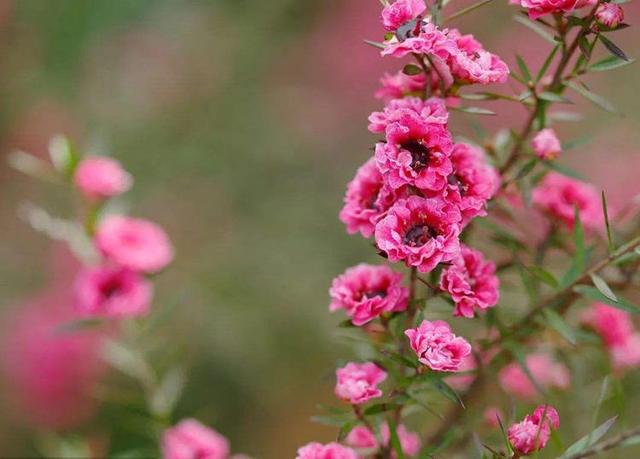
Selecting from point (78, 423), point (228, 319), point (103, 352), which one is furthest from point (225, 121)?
point (103, 352)

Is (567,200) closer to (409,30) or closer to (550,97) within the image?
(550,97)

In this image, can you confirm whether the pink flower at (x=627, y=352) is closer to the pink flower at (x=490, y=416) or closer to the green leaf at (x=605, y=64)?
the pink flower at (x=490, y=416)

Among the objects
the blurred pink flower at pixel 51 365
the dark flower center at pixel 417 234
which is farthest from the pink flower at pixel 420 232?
the blurred pink flower at pixel 51 365

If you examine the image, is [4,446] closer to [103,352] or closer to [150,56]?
[103,352]

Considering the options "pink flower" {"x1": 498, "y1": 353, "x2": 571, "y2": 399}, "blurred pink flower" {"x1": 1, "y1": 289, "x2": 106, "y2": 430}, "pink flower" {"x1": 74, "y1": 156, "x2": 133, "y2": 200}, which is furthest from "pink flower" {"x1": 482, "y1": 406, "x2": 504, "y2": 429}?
"blurred pink flower" {"x1": 1, "y1": 289, "x2": 106, "y2": 430}

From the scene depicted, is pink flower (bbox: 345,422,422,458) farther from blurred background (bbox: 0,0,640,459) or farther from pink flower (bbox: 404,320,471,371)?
blurred background (bbox: 0,0,640,459)

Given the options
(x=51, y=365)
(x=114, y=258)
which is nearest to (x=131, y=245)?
(x=114, y=258)
